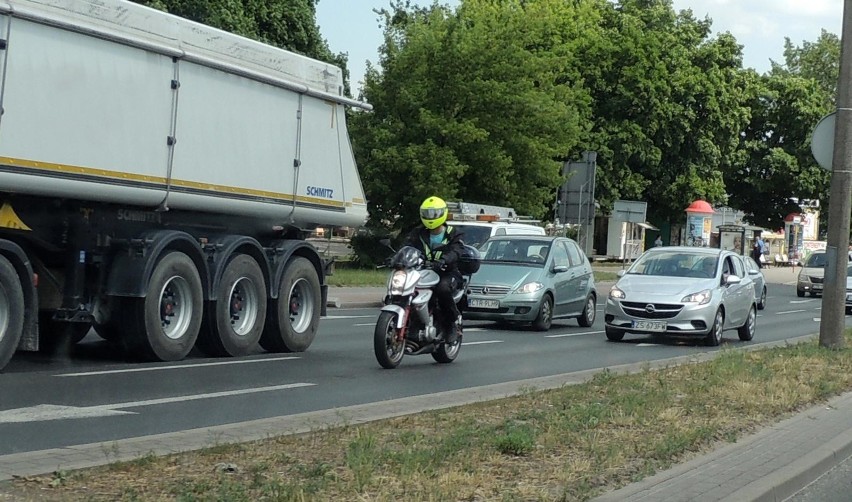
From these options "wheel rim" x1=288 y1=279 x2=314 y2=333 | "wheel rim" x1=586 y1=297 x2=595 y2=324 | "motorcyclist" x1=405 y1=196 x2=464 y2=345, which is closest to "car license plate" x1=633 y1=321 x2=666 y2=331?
"wheel rim" x1=586 y1=297 x2=595 y2=324

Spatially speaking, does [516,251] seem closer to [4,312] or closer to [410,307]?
[410,307]

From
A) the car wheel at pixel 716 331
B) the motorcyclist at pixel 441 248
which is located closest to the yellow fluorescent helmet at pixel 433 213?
the motorcyclist at pixel 441 248

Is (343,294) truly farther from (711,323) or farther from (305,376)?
(305,376)

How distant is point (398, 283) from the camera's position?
13422mm

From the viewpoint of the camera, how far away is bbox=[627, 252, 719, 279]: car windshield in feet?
70.8

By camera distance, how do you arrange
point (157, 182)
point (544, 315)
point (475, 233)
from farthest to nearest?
point (475, 233), point (544, 315), point (157, 182)

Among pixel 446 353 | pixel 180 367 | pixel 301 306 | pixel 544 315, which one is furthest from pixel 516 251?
pixel 180 367

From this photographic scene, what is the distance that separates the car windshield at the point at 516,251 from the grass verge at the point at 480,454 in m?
11.1

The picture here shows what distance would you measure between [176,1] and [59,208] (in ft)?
97.2

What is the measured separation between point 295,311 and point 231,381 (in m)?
3.79

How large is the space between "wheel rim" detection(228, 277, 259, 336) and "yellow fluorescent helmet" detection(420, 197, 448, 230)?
7.64ft

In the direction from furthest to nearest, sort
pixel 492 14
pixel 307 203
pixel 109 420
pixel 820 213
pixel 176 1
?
pixel 820 213 → pixel 492 14 → pixel 176 1 → pixel 307 203 → pixel 109 420

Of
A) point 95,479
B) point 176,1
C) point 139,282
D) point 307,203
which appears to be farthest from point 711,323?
point 176,1

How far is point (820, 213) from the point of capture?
84.4 meters
